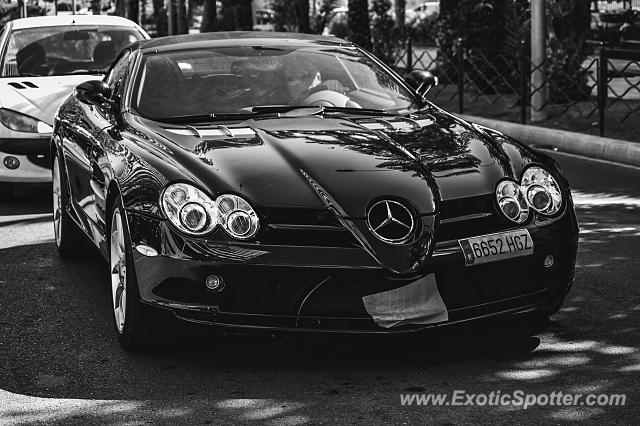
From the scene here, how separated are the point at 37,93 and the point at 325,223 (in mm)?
6392

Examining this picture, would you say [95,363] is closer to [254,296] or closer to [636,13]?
[254,296]

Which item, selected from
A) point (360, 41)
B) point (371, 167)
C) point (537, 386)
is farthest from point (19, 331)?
point (360, 41)

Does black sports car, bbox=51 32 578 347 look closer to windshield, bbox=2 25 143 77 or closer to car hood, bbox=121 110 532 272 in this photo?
car hood, bbox=121 110 532 272

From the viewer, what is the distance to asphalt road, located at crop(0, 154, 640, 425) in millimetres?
4984

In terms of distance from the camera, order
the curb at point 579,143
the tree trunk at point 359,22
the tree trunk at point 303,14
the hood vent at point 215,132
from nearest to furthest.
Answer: the hood vent at point 215,132 → the curb at point 579,143 → the tree trunk at point 359,22 → the tree trunk at point 303,14

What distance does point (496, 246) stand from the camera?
5547 millimetres

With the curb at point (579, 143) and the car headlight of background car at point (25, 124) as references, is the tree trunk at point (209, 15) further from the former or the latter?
the car headlight of background car at point (25, 124)

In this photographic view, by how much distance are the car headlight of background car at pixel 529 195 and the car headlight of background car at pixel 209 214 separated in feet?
3.66

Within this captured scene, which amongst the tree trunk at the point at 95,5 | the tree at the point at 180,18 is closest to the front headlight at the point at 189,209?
the tree at the point at 180,18

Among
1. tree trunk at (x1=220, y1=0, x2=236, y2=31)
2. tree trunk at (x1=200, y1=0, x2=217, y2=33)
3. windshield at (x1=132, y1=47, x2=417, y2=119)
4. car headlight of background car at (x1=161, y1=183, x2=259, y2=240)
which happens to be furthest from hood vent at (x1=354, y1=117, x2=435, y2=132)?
tree trunk at (x1=200, y1=0, x2=217, y2=33)

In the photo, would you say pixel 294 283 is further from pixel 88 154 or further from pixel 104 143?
pixel 88 154

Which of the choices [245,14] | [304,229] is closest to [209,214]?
[304,229]

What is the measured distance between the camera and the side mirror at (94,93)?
7.23 m

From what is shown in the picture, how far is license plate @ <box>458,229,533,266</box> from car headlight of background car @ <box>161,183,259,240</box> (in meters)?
0.90
